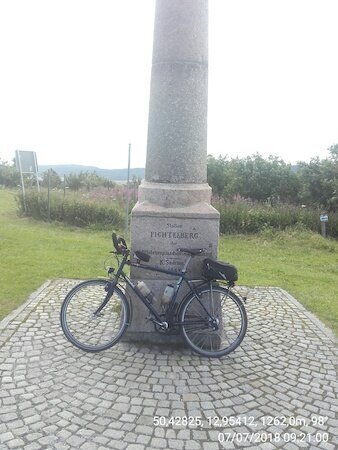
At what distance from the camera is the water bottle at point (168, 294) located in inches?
171

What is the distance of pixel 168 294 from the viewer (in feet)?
14.3

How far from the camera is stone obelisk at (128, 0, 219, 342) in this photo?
4.54 metres

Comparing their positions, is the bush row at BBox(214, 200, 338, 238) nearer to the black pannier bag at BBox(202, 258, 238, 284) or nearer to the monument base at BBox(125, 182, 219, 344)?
the monument base at BBox(125, 182, 219, 344)

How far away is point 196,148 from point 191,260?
1313mm

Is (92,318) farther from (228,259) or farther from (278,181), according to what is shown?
(278,181)

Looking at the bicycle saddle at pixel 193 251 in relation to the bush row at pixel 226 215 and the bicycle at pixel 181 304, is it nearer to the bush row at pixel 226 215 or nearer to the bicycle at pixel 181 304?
the bicycle at pixel 181 304

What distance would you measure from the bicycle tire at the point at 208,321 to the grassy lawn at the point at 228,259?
173 cm

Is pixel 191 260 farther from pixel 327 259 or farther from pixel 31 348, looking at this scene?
pixel 327 259

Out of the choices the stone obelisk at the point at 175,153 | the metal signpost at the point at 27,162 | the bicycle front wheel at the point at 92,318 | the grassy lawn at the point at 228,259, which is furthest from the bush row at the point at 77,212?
the stone obelisk at the point at 175,153

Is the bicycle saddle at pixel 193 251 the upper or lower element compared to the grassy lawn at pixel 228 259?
upper

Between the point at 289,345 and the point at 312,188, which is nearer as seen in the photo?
the point at 289,345

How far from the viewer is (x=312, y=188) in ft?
49.8

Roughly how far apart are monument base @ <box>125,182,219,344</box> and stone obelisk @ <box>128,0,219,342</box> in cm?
1

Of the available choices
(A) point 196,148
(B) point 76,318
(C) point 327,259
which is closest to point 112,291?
(B) point 76,318
